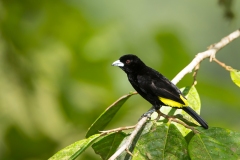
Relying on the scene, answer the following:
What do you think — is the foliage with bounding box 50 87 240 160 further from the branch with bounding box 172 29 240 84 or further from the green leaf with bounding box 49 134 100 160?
the branch with bounding box 172 29 240 84

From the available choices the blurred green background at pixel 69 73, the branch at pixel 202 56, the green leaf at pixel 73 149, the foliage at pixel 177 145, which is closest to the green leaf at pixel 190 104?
the branch at pixel 202 56

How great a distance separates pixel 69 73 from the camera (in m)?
2.17

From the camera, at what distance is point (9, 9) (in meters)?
2.25

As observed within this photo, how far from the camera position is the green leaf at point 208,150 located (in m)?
0.90

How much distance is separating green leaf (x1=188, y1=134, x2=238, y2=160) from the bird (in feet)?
0.24

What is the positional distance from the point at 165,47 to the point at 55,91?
0.61 m

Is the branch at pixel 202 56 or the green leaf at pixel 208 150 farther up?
the branch at pixel 202 56

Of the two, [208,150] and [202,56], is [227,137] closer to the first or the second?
[208,150]

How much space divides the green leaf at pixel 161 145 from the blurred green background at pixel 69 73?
3.69ft

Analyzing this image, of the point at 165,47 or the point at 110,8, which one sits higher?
the point at 110,8

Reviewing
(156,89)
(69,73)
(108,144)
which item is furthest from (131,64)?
(69,73)

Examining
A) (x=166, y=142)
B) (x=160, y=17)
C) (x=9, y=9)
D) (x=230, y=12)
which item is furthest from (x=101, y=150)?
(x=160, y=17)

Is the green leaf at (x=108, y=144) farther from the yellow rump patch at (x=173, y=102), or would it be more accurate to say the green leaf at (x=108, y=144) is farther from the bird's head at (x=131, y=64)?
the bird's head at (x=131, y=64)

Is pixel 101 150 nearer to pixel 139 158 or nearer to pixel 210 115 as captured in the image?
pixel 139 158
